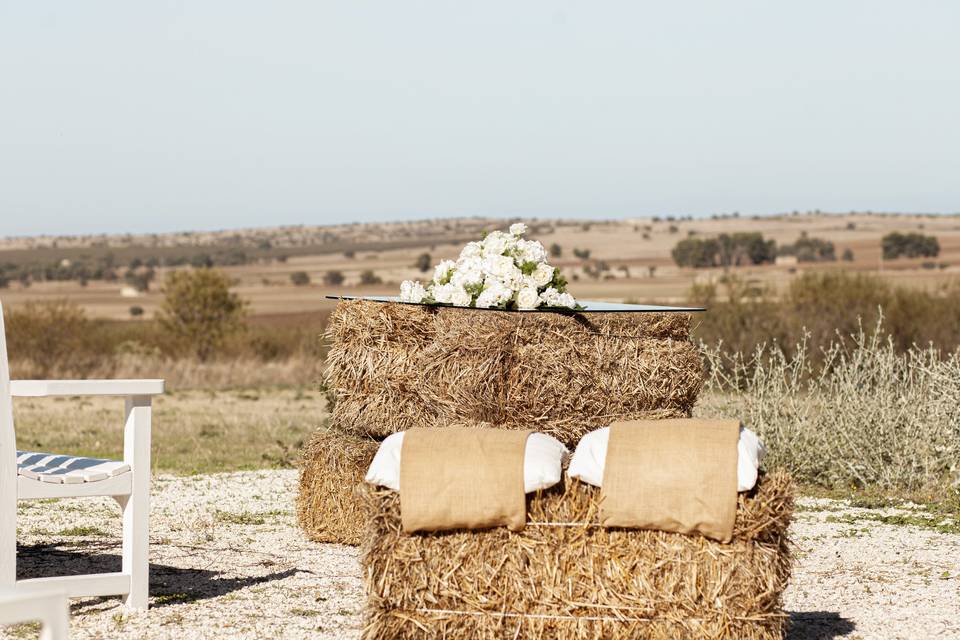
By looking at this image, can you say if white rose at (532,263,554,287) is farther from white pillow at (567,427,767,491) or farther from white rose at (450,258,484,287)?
white pillow at (567,427,767,491)

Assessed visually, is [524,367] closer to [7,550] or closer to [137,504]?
[137,504]

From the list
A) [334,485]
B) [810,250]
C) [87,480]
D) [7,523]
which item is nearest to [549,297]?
[334,485]

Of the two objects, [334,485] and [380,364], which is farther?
[334,485]

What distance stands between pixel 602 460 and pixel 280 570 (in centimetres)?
248

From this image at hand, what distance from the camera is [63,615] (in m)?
2.95

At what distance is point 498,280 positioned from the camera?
263 inches

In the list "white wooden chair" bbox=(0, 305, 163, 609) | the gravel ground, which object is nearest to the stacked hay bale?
the gravel ground

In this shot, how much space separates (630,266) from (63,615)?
195 ft

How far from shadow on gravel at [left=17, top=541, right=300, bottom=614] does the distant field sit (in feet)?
112

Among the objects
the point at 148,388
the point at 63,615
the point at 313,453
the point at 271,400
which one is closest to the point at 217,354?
the point at 271,400

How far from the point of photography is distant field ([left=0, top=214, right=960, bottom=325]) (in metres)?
50.9

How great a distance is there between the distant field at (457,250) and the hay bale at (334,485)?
33884 mm

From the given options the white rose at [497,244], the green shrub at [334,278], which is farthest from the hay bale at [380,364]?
the green shrub at [334,278]

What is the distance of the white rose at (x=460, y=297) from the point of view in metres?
6.70
